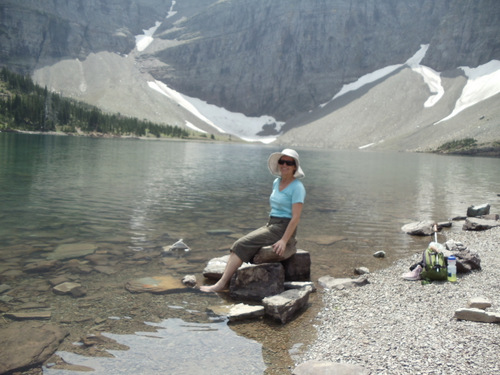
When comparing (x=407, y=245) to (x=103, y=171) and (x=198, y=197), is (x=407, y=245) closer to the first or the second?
(x=198, y=197)

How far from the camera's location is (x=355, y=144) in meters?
170

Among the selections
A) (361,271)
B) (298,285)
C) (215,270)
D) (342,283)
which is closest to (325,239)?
(361,271)

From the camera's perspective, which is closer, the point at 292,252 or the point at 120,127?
→ the point at 292,252

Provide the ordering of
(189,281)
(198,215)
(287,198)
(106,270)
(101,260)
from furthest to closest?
(198,215)
(101,260)
(106,270)
(189,281)
(287,198)

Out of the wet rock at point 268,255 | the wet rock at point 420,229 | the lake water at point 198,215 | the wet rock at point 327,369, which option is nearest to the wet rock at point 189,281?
the lake water at point 198,215

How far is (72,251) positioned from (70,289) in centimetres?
380

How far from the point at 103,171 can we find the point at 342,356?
3536 cm

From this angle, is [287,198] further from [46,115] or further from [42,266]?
[46,115]

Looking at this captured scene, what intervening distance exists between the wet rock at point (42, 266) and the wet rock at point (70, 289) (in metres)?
1.50

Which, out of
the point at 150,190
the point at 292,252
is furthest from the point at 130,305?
the point at 150,190

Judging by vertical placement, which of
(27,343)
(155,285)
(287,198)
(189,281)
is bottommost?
(27,343)

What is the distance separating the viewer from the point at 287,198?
10320 millimetres

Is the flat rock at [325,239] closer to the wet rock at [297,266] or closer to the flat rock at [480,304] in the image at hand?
the wet rock at [297,266]

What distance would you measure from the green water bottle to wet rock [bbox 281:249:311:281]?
381 cm
